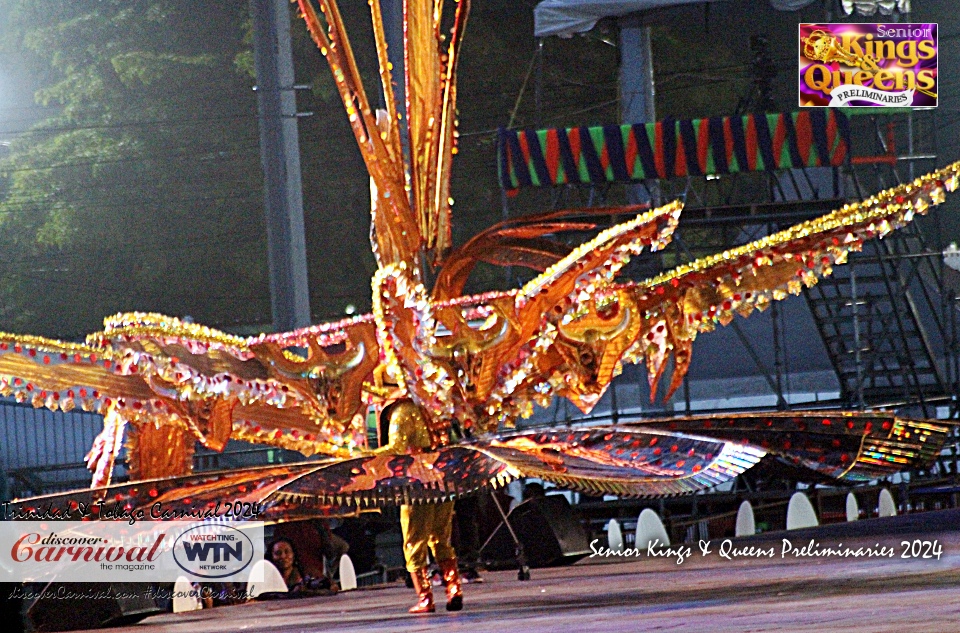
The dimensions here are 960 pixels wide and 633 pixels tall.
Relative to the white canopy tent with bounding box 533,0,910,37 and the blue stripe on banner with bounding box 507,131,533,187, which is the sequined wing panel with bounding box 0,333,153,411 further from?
the white canopy tent with bounding box 533,0,910,37

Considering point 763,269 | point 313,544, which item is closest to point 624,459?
point 763,269

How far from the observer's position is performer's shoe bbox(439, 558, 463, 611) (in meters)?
9.27

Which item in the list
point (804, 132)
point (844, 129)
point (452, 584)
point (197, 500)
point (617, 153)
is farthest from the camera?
point (617, 153)

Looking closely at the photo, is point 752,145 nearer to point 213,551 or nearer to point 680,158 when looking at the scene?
point 680,158

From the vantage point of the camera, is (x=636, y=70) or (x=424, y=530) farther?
(x=636, y=70)

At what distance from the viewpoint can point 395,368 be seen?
930 cm

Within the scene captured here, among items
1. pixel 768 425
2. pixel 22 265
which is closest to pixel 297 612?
pixel 768 425

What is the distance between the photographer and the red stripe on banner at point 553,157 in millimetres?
18125

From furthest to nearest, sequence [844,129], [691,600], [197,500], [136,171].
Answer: [136,171] → [844,129] → [197,500] → [691,600]

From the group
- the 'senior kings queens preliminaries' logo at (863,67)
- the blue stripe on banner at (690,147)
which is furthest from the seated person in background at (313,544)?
the 'senior kings queens preliminaries' logo at (863,67)

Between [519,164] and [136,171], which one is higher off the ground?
[136,171]

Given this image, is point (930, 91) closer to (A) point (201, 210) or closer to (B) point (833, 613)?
(B) point (833, 613)

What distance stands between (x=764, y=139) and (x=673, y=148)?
98 centimetres

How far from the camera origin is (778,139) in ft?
58.2
